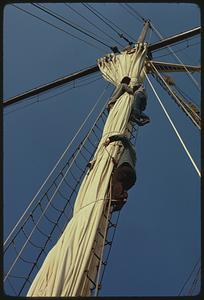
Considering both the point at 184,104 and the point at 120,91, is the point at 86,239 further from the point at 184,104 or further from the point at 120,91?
the point at 184,104

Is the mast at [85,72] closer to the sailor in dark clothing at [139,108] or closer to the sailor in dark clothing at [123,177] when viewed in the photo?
the sailor in dark clothing at [139,108]

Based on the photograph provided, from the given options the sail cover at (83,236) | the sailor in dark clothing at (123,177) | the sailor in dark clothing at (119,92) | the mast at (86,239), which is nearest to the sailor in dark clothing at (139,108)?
the sailor in dark clothing at (119,92)

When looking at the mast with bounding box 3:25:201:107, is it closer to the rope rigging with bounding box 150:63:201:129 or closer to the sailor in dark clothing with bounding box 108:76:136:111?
the rope rigging with bounding box 150:63:201:129

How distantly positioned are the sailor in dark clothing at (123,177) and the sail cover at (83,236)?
79 mm

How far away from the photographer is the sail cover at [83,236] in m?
4.34

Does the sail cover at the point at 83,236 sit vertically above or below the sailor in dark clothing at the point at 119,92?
below

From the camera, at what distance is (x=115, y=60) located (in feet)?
33.2

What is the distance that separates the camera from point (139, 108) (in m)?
7.88

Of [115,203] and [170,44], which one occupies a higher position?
[170,44]

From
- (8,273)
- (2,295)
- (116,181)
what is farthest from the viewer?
(116,181)

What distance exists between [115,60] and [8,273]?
592cm

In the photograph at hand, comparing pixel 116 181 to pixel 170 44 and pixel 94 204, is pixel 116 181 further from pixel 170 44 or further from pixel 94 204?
pixel 170 44

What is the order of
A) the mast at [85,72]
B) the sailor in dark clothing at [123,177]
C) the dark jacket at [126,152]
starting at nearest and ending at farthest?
1. the sailor in dark clothing at [123,177]
2. the dark jacket at [126,152]
3. the mast at [85,72]

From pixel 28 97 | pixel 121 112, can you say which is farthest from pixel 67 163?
pixel 28 97
